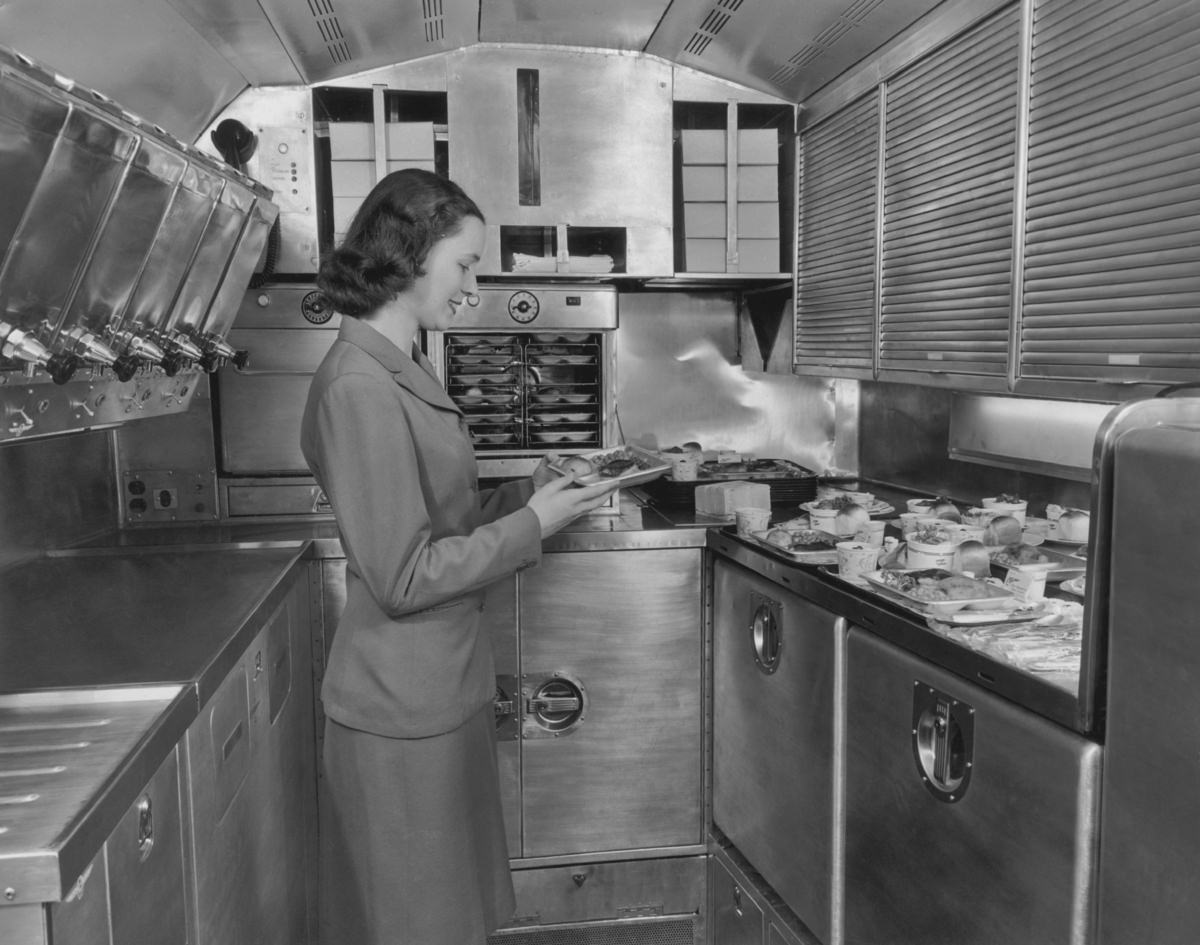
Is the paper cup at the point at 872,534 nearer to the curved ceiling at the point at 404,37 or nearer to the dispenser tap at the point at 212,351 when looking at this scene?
the curved ceiling at the point at 404,37

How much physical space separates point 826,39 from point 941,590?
5.58 ft

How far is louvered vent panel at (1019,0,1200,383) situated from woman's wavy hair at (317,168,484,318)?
1149 millimetres

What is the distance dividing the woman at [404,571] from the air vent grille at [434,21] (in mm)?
1205

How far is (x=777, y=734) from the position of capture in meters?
2.34

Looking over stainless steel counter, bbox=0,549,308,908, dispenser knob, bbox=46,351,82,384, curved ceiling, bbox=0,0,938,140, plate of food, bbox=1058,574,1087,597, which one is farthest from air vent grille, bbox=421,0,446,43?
plate of food, bbox=1058,574,1087,597

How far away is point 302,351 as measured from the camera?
2.91 metres

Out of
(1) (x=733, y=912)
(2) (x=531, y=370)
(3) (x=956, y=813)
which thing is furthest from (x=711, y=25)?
(1) (x=733, y=912)

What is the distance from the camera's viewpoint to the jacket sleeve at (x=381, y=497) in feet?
5.30

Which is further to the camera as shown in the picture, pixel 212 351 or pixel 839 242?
pixel 839 242

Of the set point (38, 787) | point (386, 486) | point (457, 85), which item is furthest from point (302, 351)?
point (38, 787)

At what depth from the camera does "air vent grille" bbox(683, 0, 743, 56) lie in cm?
279

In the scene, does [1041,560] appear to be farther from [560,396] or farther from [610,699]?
[560,396]

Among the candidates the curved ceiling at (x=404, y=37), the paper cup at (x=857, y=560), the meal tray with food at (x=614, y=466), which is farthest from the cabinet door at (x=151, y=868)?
the curved ceiling at (x=404, y=37)

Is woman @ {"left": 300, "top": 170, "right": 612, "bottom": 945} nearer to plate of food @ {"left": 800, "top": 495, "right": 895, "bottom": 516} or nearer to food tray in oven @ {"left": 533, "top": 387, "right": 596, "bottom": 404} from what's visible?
plate of food @ {"left": 800, "top": 495, "right": 895, "bottom": 516}
